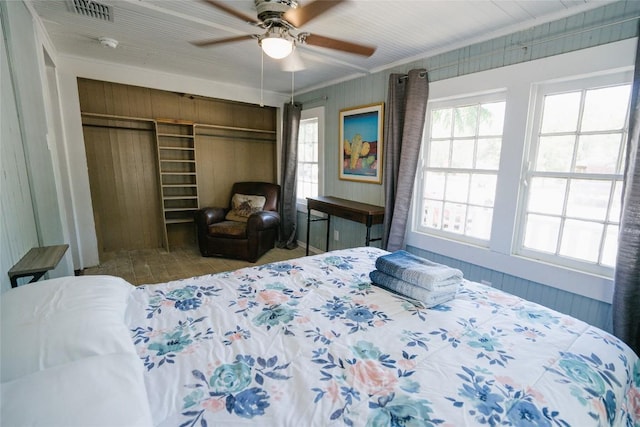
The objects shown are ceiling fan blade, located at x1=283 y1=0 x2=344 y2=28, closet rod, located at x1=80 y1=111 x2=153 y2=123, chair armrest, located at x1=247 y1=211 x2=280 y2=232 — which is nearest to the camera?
ceiling fan blade, located at x1=283 y1=0 x2=344 y2=28

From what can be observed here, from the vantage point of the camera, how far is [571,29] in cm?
191

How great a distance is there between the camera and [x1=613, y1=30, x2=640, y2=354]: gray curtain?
1.64 m

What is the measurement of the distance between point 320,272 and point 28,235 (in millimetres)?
1710

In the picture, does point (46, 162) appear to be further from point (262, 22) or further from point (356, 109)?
point (356, 109)

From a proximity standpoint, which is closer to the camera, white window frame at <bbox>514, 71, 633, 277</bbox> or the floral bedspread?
the floral bedspread

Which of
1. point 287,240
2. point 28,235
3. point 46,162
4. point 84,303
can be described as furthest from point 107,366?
point 287,240

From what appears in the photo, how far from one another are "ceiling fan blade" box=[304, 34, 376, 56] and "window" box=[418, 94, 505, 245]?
3.48 ft

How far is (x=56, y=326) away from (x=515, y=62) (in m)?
3.00

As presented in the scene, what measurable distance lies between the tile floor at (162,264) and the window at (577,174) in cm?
294

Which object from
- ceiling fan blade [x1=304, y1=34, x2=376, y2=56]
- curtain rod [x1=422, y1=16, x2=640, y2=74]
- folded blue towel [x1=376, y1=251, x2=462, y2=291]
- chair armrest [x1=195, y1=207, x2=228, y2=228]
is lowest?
chair armrest [x1=195, y1=207, x2=228, y2=228]

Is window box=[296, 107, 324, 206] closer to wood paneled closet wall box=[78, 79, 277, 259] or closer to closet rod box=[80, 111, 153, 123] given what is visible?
wood paneled closet wall box=[78, 79, 277, 259]

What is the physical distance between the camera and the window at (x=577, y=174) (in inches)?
73.5

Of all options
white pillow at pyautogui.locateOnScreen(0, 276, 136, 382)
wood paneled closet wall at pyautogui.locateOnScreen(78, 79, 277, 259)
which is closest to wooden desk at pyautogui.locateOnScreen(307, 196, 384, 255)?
wood paneled closet wall at pyautogui.locateOnScreen(78, 79, 277, 259)

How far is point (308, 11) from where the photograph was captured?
5.31 ft
